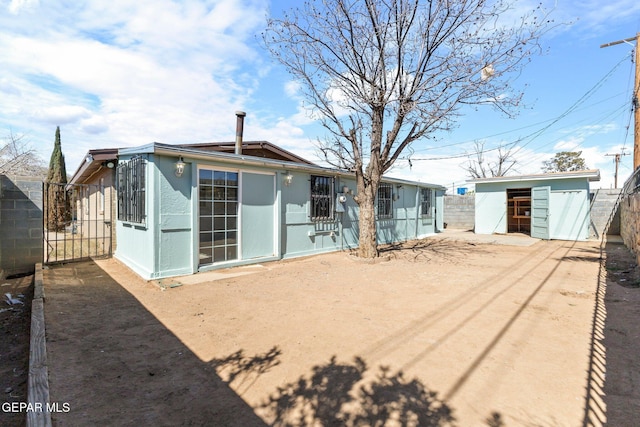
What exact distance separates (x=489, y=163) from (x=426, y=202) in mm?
23431

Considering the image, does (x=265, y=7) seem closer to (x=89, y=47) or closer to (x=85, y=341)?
(x=89, y=47)

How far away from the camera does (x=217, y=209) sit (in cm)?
667

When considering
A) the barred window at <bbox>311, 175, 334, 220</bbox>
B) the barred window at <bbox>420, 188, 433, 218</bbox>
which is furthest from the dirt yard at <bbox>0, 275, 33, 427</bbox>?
the barred window at <bbox>420, 188, 433, 218</bbox>

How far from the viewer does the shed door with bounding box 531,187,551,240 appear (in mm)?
13516

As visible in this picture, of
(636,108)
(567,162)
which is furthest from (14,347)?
(567,162)

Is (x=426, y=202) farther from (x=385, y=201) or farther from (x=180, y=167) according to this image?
(x=180, y=167)

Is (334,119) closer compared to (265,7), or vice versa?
(265,7)

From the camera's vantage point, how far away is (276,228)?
7.85 m

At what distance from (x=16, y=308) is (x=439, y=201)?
16.7 metres

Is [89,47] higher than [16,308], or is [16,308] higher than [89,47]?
[89,47]

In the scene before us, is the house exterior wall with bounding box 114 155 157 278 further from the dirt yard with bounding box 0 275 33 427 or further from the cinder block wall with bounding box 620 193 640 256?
the cinder block wall with bounding box 620 193 640 256

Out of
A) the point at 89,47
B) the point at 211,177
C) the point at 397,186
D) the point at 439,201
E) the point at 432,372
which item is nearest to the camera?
the point at 432,372

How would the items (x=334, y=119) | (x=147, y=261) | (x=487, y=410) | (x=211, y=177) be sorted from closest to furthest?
(x=487, y=410)
(x=147, y=261)
(x=211, y=177)
(x=334, y=119)

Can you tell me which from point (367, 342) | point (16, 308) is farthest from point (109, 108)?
point (367, 342)
